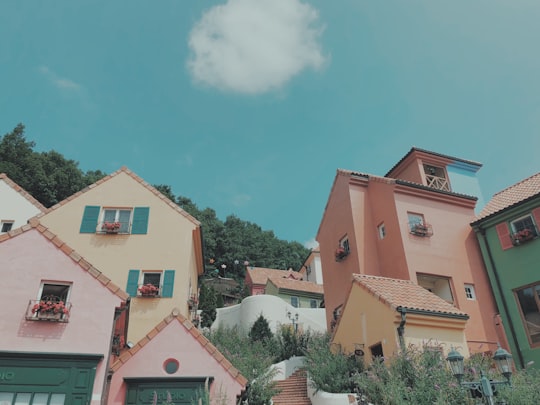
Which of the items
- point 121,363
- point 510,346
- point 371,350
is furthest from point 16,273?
point 510,346

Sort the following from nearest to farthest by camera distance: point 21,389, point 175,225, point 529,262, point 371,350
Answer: point 21,389
point 371,350
point 529,262
point 175,225

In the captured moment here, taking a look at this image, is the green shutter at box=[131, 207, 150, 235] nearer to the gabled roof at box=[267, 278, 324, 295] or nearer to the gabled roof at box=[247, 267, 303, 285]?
the gabled roof at box=[267, 278, 324, 295]

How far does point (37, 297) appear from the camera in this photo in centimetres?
1090

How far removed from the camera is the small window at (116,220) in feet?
61.7

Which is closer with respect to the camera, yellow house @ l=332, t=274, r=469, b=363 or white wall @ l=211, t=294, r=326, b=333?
yellow house @ l=332, t=274, r=469, b=363

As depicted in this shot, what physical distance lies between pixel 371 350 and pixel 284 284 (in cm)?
2779

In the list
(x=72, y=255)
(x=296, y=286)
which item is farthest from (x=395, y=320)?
(x=296, y=286)

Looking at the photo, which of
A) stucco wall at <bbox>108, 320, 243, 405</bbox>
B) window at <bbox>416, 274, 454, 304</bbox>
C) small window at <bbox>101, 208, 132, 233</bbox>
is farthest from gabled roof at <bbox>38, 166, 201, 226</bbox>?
window at <bbox>416, 274, 454, 304</bbox>

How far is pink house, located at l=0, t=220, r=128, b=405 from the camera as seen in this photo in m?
9.98

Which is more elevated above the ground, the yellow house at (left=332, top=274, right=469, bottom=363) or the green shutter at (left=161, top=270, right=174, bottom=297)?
the green shutter at (left=161, top=270, right=174, bottom=297)

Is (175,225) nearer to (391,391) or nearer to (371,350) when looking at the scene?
(371,350)

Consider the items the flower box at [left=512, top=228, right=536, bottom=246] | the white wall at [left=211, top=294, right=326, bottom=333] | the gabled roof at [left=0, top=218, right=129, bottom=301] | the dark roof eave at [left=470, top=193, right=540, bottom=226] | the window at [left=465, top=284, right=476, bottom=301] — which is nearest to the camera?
the gabled roof at [left=0, top=218, right=129, bottom=301]

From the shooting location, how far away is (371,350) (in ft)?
48.1

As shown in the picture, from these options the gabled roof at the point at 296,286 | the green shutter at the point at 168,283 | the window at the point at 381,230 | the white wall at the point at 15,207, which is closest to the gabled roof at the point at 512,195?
the window at the point at 381,230
